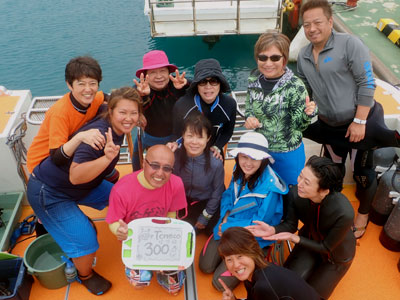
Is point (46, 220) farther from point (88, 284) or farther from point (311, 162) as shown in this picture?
point (311, 162)

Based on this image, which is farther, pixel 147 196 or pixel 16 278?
pixel 16 278

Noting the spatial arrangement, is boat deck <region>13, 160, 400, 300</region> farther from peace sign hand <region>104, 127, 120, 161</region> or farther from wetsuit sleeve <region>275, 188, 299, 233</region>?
peace sign hand <region>104, 127, 120, 161</region>

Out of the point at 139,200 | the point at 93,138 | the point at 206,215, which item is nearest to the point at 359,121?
the point at 206,215

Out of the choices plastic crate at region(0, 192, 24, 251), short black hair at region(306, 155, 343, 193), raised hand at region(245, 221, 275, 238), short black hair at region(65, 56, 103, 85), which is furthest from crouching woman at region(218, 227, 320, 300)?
plastic crate at region(0, 192, 24, 251)

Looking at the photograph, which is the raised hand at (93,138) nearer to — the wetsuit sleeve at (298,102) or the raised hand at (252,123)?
the raised hand at (252,123)

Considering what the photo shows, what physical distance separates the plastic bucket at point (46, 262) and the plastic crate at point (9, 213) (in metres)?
0.36

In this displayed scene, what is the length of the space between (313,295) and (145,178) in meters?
1.36

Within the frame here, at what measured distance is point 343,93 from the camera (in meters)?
2.86

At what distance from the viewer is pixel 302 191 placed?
2443mm

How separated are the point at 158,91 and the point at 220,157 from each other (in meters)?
0.86

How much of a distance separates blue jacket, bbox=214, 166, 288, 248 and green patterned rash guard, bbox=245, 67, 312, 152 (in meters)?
0.32

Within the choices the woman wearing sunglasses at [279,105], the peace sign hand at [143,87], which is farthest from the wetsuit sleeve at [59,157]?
the woman wearing sunglasses at [279,105]

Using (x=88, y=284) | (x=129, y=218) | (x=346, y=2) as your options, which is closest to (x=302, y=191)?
(x=129, y=218)

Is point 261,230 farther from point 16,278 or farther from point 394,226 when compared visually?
point 16,278
